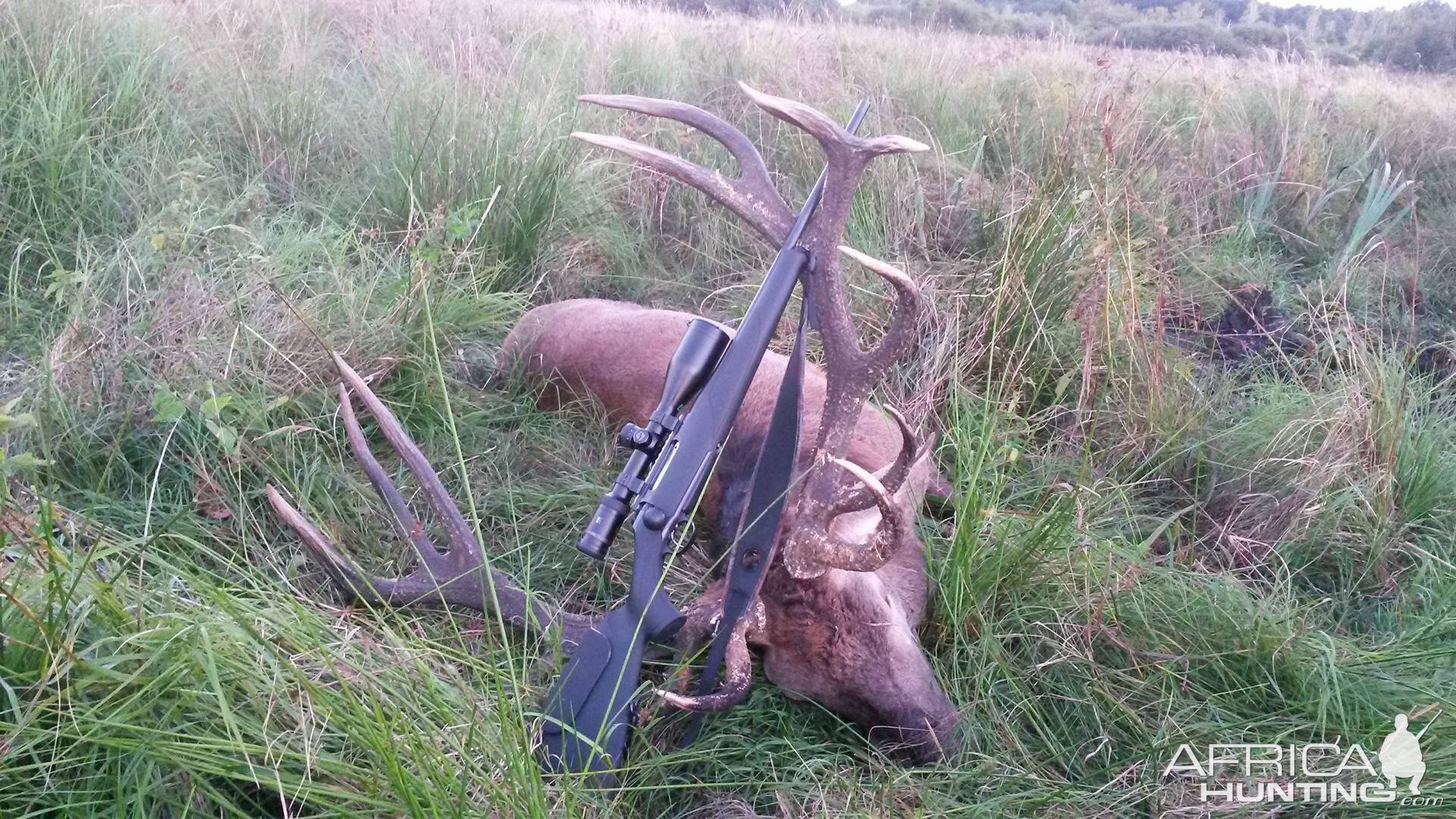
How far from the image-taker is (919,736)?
2.46 m

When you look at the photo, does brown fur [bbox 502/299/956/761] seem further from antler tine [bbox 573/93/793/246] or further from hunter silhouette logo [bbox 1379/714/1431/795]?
hunter silhouette logo [bbox 1379/714/1431/795]

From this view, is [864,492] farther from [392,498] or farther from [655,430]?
[392,498]

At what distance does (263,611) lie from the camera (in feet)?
6.78

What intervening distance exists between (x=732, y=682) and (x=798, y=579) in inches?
12.6

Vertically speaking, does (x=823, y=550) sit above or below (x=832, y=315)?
below

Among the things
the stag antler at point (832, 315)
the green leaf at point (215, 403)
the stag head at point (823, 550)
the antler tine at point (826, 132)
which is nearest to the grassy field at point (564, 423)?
the green leaf at point (215, 403)

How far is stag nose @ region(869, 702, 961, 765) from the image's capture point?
8.02 ft

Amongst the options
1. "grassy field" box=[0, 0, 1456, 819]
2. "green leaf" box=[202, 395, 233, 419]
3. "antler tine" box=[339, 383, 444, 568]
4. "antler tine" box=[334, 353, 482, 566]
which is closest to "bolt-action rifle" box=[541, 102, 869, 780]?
"grassy field" box=[0, 0, 1456, 819]

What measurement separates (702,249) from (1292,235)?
2.94 meters

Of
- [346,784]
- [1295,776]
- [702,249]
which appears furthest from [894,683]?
[702,249]

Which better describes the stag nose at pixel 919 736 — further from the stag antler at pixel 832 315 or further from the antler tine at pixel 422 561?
the antler tine at pixel 422 561

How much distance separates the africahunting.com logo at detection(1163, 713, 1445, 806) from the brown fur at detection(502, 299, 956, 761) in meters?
0.57

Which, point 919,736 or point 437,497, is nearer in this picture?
point 919,736

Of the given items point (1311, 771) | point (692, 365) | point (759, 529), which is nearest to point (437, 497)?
point (692, 365)
